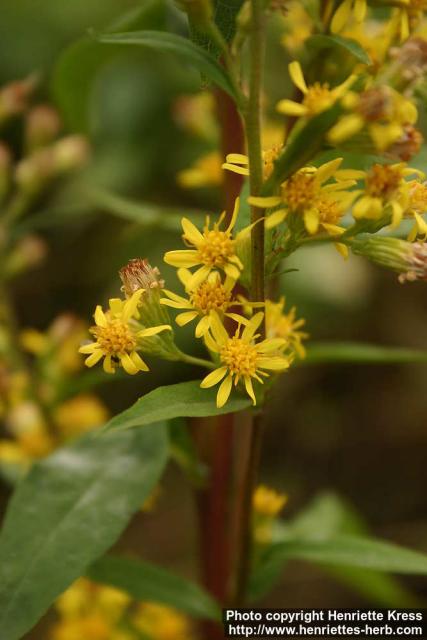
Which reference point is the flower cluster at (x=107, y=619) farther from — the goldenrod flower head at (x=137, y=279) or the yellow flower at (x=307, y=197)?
the yellow flower at (x=307, y=197)

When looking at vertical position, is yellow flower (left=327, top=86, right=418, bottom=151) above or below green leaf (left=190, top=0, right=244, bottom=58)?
below

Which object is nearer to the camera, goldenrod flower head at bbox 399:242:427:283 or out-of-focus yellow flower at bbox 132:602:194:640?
goldenrod flower head at bbox 399:242:427:283

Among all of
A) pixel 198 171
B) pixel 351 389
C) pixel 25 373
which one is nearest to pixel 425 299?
pixel 351 389

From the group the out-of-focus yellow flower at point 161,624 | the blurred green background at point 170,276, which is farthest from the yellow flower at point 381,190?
the blurred green background at point 170,276

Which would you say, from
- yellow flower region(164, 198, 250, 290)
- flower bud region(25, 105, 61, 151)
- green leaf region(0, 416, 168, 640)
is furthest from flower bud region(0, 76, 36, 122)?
yellow flower region(164, 198, 250, 290)

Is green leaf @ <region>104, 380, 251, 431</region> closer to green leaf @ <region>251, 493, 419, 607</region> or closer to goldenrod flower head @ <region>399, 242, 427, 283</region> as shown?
goldenrod flower head @ <region>399, 242, 427, 283</region>

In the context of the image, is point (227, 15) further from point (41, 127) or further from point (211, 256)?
point (41, 127)
